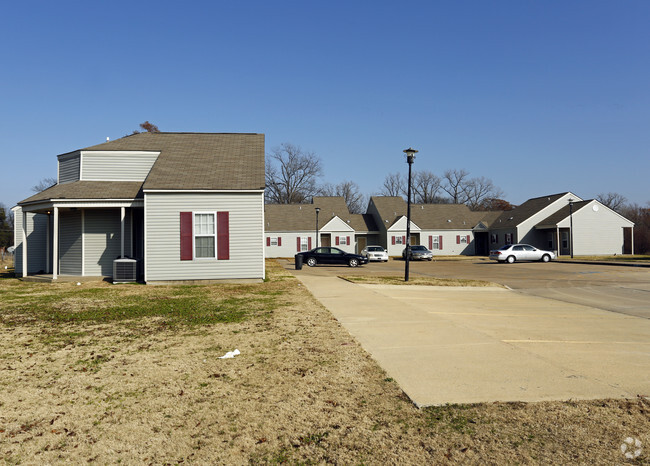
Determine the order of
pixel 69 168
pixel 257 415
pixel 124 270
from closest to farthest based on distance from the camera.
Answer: pixel 257 415 < pixel 124 270 < pixel 69 168

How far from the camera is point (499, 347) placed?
696 centimetres

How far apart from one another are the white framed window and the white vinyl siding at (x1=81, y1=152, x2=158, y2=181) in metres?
5.14

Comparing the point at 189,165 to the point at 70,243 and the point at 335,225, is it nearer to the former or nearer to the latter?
the point at 70,243

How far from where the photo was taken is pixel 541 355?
6.47m

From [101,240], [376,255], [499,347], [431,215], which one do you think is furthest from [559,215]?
[499,347]

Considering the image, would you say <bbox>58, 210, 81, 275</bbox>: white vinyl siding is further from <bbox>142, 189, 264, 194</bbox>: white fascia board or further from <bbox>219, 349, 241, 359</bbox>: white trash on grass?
<bbox>219, 349, 241, 359</bbox>: white trash on grass

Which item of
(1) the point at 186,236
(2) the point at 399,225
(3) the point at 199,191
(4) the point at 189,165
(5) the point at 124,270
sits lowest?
(5) the point at 124,270

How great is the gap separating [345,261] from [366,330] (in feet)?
74.2

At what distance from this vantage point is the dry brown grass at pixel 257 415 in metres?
3.60

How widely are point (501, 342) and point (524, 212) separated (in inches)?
1783

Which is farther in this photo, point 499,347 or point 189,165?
point 189,165

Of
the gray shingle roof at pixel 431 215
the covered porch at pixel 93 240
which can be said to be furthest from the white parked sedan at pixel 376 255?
the covered porch at pixel 93 240

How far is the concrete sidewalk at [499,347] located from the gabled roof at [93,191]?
35.6 feet

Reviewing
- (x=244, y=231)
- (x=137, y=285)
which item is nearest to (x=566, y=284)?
(x=244, y=231)
